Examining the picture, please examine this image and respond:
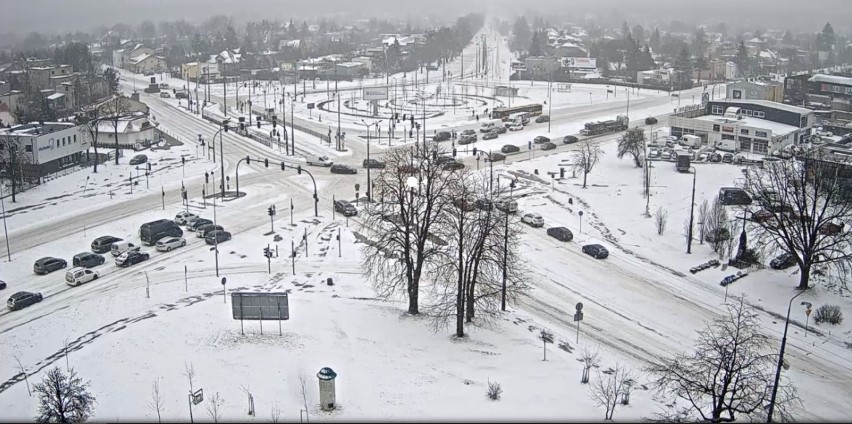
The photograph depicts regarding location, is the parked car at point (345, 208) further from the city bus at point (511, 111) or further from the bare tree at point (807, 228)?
the city bus at point (511, 111)

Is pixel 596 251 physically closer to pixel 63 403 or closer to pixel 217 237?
pixel 217 237

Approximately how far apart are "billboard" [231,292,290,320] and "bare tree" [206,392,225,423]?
4.88 m

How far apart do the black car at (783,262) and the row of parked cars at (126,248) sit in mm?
24722

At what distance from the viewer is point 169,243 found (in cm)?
3712

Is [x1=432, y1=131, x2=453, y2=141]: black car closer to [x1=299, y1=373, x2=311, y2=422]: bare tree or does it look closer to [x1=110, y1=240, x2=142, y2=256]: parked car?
[x1=110, y1=240, x2=142, y2=256]: parked car

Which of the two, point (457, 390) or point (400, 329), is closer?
point (457, 390)

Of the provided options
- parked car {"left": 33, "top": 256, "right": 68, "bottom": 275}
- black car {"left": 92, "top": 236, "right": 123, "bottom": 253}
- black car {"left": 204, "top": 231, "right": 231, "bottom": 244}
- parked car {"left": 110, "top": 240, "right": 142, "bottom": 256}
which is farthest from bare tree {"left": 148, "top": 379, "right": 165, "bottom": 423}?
black car {"left": 92, "top": 236, "right": 123, "bottom": 253}

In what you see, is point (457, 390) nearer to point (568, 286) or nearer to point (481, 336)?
point (481, 336)

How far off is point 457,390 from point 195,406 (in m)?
7.14

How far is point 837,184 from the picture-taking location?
37.6m

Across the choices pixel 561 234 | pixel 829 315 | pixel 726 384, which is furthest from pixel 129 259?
Answer: pixel 829 315

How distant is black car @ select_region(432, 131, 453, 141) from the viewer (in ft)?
218

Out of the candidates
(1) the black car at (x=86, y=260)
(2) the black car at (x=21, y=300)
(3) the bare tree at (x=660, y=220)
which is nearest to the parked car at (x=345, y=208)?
(1) the black car at (x=86, y=260)

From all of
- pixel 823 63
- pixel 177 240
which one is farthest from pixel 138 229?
pixel 823 63
